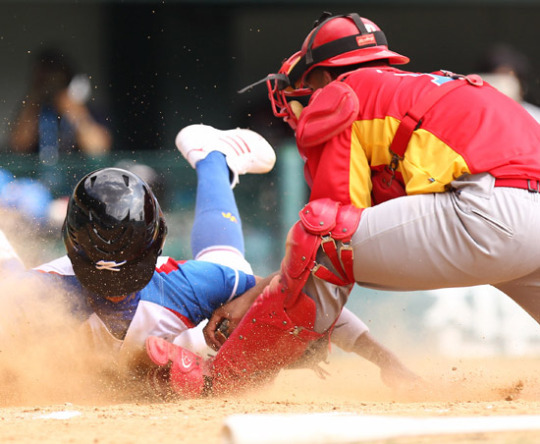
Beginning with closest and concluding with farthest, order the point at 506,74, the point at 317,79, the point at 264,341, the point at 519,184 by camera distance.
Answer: the point at 519,184 < the point at 264,341 < the point at 317,79 < the point at 506,74

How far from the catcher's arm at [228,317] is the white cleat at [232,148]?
4.25 feet

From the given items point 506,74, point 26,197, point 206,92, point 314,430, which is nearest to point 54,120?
point 26,197

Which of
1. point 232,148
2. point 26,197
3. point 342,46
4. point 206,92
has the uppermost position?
point 342,46

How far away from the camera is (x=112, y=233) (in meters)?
3.54

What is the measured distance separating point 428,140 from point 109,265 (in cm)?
143

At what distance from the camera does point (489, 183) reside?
3.19 meters

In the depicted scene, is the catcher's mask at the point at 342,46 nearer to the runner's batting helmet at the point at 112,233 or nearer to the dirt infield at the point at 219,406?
the runner's batting helmet at the point at 112,233

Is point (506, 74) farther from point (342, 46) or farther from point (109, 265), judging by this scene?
point (109, 265)

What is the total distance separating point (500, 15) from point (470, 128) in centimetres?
626

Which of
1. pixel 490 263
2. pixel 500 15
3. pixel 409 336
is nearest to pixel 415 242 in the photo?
pixel 490 263

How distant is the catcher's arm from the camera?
385 centimetres

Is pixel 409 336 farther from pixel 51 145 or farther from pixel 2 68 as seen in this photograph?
pixel 2 68

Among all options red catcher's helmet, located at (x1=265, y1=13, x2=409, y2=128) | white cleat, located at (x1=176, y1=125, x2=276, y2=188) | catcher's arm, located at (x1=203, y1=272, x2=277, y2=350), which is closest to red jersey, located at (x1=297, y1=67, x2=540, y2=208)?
red catcher's helmet, located at (x1=265, y1=13, x2=409, y2=128)

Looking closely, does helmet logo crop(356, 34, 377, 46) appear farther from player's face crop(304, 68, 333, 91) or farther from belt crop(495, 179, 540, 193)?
belt crop(495, 179, 540, 193)
